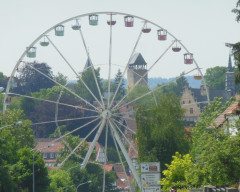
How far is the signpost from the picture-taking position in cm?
5703

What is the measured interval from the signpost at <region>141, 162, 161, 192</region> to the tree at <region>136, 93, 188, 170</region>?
25.5 meters

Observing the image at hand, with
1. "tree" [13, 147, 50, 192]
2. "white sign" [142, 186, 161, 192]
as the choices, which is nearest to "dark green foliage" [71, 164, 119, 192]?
"tree" [13, 147, 50, 192]

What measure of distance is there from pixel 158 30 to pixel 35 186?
19.1m

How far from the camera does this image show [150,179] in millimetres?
57406

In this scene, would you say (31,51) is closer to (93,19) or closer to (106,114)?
(93,19)

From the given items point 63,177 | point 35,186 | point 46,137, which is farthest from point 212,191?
point 46,137

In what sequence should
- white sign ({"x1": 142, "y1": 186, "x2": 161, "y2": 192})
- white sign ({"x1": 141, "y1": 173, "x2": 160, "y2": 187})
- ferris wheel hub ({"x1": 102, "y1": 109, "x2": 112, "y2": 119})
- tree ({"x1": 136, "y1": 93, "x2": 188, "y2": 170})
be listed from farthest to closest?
tree ({"x1": 136, "y1": 93, "x2": 188, "y2": 170}) → ferris wheel hub ({"x1": 102, "y1": 109, "x2": 112, "y2": 119}) → white sign ({"x1": 141, "y1": 173, "x2": 160, "y2": 187}) → white sign ({"x1": 142, "y1": 186, "x2": 161, "y2": 192})

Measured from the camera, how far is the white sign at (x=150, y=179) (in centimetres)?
5714

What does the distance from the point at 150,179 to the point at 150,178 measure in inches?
2.5

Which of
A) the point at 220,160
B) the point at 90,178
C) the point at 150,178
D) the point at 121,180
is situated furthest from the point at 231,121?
A: the point at 121,180

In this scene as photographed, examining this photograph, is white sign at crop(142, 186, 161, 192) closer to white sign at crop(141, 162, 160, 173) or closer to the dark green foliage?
white sign at crop(141, 162, 160, 173)

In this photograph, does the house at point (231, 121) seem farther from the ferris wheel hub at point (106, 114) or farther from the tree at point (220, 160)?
the ferris wheel hub at point (106, 114)

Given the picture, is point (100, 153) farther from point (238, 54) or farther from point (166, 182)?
point (238, 54)

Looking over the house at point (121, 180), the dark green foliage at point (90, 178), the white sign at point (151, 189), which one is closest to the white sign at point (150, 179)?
the white sign at point (151, 189)
